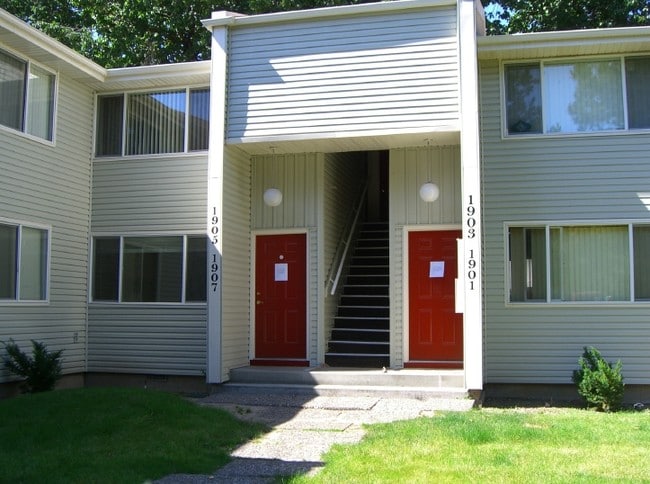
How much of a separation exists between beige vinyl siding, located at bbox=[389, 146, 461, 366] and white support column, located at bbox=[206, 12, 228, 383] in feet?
8.78

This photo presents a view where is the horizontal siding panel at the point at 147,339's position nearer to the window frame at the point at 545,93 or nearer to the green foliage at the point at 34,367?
the green foliage at the point at 34,367

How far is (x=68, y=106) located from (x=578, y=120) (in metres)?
8.08

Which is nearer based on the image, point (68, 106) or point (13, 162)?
point (13, 162)

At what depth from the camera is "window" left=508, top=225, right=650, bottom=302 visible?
10547mm

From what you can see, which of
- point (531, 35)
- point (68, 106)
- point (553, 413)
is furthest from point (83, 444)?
point (531, 35)

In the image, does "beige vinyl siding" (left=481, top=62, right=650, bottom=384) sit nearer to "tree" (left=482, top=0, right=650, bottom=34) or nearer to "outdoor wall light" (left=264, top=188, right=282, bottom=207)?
"outdoor wall light" (left=264, top=188, right=282, bottom=207)

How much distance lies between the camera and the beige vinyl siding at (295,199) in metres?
11.5

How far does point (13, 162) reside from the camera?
1038 centimetres

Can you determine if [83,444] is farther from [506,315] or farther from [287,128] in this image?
[506,315]

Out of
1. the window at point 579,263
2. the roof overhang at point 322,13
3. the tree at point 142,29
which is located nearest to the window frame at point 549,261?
the window at point 579,263

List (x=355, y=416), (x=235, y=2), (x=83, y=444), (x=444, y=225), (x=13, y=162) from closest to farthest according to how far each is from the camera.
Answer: (x=83, y=444)
(x=355, y=416)
(x=13, y=162)
(x=444, y=225)
(x=235, y=2)

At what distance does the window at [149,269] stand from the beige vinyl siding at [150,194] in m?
0.23

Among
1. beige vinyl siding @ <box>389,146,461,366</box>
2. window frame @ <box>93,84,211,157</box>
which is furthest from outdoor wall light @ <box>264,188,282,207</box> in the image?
beige vinyl siding @ <box>389,146,461,366</box>

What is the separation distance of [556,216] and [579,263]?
0.78m
